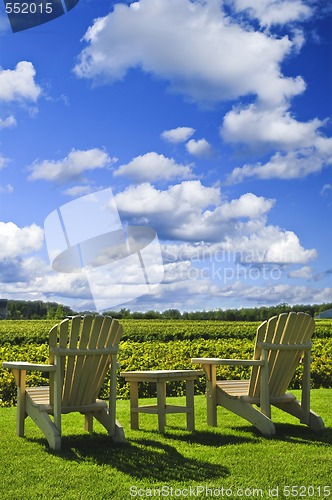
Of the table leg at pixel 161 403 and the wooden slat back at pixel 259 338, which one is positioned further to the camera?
the wooden slat back at pixel 259 338

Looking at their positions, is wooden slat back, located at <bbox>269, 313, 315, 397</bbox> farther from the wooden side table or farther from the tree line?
the tree line

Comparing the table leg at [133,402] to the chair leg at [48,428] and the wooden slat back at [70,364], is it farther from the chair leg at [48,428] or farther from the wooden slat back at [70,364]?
the chair leg at [48,428]

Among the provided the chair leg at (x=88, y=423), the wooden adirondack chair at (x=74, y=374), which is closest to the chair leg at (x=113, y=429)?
the wooden adirondack chair at (x=74, y=374)

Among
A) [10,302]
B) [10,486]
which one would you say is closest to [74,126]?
[10,486]

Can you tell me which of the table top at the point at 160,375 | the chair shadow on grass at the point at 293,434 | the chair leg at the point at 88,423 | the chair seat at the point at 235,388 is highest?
the table top at the point at 160,375

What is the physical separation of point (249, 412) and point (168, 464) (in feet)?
3.73

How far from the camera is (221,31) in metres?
8.44

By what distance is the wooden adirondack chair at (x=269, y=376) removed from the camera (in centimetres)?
473

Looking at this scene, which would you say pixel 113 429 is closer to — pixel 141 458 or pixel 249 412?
pixel 141 458

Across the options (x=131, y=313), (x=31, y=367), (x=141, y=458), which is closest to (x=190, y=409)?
(x=141, y=458)

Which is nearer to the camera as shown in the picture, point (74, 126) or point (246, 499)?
point (246, 499)

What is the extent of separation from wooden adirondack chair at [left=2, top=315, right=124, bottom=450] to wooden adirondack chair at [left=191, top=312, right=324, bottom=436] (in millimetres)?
858

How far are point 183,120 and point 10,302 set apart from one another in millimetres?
9043

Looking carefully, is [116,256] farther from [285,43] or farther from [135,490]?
[135,490]
